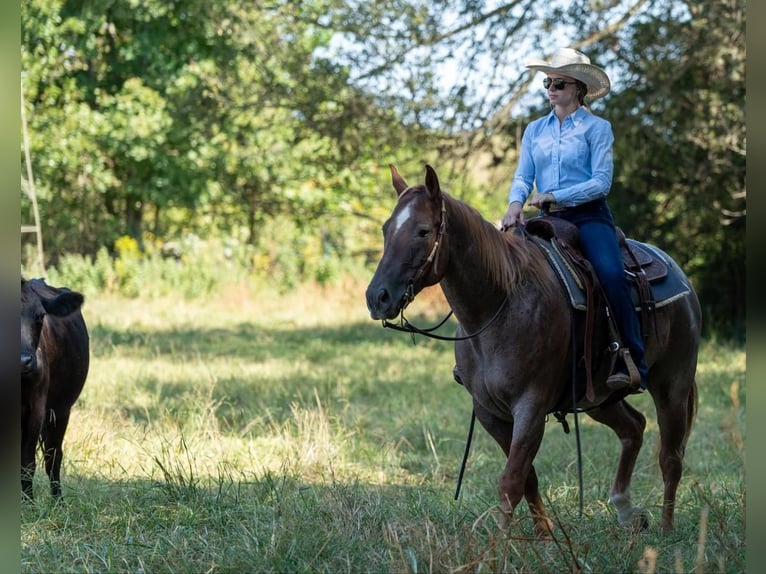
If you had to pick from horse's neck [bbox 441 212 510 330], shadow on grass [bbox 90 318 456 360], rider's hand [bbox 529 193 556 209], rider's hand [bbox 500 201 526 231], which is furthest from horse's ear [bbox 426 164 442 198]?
shadow on grass [bbox 90 318 456 360]

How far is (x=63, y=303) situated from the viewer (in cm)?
582

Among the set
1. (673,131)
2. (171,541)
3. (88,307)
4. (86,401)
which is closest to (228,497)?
(171,541)

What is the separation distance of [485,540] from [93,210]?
2111 cm

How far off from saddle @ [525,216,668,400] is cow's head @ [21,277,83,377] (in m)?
2.84

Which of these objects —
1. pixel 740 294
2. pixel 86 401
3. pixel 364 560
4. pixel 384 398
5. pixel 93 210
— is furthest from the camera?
pixel 93 210

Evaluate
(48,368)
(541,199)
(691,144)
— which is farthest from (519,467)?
(691,144)

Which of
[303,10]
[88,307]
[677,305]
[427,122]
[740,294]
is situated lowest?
[88,307]

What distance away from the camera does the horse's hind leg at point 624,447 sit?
19.3ft

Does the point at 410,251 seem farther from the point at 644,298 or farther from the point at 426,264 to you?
the point at 644,298

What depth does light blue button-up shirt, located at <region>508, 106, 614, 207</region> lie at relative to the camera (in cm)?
530

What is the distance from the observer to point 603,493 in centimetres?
658

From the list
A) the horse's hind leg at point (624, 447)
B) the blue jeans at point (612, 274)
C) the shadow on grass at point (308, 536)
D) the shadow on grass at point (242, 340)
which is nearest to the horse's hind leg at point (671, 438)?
the horse's hind leg at point (624, 447)

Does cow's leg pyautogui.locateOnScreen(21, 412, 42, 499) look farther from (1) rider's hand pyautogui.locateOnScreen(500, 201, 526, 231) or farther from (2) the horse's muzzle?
(1) rider's hand pyautogui.locateOnScreen(500, 201, 526, 231)

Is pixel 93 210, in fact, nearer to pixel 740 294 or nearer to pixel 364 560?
pixel 740 294
